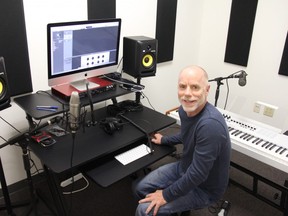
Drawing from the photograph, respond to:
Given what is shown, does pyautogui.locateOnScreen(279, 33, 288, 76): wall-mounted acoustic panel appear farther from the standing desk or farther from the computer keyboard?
the computer keyboard

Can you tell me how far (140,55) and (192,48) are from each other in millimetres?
1305

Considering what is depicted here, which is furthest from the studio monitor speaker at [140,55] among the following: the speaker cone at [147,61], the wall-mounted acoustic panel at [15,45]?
the wall-mounted acoustic panel at [15,45]

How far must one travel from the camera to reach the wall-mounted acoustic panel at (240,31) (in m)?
2.82

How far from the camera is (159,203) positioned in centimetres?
156

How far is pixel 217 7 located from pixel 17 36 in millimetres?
2109

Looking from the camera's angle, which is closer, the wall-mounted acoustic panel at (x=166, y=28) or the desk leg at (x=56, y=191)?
the desk leg at (x=56, y=191)

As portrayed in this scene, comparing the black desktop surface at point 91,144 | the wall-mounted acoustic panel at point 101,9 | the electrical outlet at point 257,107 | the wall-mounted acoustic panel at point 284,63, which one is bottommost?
the electrical outlet at point 257,107

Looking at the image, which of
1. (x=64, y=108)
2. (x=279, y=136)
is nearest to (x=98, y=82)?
(x=64, y=108)

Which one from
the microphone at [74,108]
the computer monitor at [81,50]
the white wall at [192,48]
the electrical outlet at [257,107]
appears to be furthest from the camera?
the electrical outlet at [257,107]

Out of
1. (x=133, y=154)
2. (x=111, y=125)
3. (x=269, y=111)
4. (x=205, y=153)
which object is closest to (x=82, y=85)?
(x=111, y=125)

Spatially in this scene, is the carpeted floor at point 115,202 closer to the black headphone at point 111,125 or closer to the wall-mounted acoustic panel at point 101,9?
the black headphone at point 111,125

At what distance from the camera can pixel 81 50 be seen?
1857 mm

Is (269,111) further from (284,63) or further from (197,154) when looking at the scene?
(197,154)

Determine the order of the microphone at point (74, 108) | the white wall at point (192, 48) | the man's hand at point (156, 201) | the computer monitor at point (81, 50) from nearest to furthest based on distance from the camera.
A: the microphone at point (74, 108) < the man's hand at point (156, 201) < the computer monitor at point (81, 50) < the white wall at point (192, 48)
